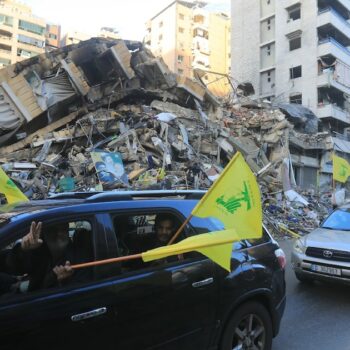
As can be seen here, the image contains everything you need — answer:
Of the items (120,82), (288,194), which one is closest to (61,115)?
(120,82)

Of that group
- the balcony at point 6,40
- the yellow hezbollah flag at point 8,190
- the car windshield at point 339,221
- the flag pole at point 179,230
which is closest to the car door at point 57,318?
the flag pole at point 179,230

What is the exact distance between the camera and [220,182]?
3.37m

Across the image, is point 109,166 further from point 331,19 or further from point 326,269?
point 331,19

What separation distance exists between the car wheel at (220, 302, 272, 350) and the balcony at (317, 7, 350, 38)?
43599 millimetres

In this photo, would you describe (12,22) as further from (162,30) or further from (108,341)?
(108,341)

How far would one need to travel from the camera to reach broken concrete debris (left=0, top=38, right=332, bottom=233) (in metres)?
14.1

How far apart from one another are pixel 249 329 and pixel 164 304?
1.21 metres

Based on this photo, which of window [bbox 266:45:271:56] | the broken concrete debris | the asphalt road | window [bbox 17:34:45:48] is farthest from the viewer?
window [bbox 17:34:45:48]

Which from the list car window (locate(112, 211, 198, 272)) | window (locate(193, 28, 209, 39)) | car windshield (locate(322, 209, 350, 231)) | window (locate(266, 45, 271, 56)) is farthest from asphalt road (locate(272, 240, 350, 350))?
window (locate(193, 28, 209, 39))

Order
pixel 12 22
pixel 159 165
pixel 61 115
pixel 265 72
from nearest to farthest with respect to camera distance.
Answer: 1. pixel 159 165
2. pixel 61 115
3. pixel 265 72
4. pixel 12 22

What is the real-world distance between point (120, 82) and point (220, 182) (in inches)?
665

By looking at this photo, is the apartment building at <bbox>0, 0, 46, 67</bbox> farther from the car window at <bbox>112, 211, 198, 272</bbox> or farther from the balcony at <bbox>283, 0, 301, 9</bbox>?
the car window at <bbox>112, 211, 198, 272</bbox>

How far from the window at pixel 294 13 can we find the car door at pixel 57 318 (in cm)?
4741

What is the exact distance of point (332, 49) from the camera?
1623 inches
